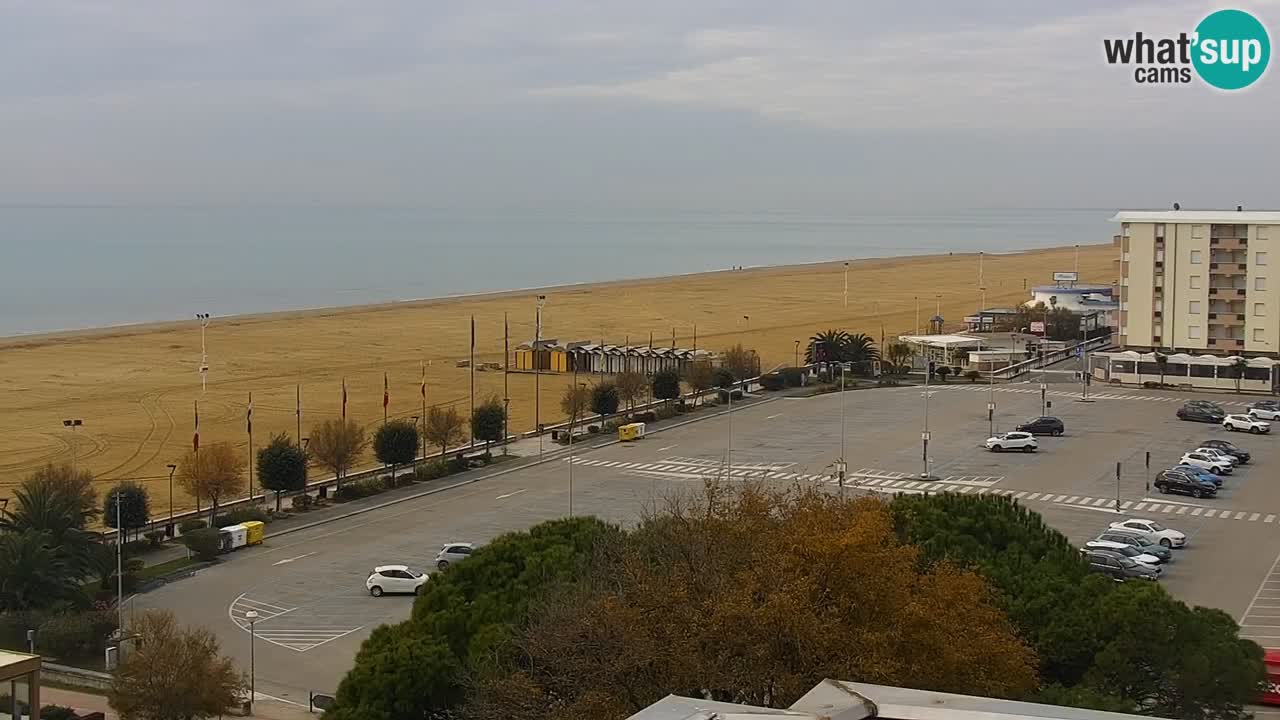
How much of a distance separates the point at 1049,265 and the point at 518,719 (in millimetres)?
160545

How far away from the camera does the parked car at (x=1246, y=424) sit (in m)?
53.2

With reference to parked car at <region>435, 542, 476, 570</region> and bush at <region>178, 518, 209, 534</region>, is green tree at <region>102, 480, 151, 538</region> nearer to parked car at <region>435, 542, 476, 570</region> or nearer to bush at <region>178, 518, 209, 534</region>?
bush at <region>178, 518, 209, 534</region>

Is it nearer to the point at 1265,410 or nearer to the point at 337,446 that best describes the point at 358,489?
the point at 337,446

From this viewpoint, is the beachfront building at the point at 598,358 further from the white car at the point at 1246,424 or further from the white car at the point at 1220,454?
the white car at the point at 1220,454

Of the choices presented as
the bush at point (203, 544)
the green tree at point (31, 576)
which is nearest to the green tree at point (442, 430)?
the bush at point (203, 544)

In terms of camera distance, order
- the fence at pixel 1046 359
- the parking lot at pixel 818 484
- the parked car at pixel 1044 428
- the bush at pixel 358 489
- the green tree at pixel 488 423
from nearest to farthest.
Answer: the parking lot at pixel 818 484 → the bush at pixel 358 489 → the green tree at pixel 488 423 → the parked car at pixel 1044 428 → the fence at pixel 1046 359

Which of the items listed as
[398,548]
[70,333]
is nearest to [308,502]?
[398,548]

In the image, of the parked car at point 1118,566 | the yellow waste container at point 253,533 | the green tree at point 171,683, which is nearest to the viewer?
the green tree at point 171,683

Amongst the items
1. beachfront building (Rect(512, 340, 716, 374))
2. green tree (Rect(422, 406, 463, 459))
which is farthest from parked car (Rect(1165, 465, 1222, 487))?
beachfront building (Rect(512, 340, 716, 374))

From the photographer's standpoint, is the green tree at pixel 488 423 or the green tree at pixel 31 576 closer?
the green tree at pixel 31 576

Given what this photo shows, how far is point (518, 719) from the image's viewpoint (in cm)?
1703

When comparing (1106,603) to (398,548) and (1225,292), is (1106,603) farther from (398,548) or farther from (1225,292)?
(1225,292)

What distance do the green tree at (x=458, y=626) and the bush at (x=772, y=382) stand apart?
40.0 metres

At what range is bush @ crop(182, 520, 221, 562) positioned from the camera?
34500mm
